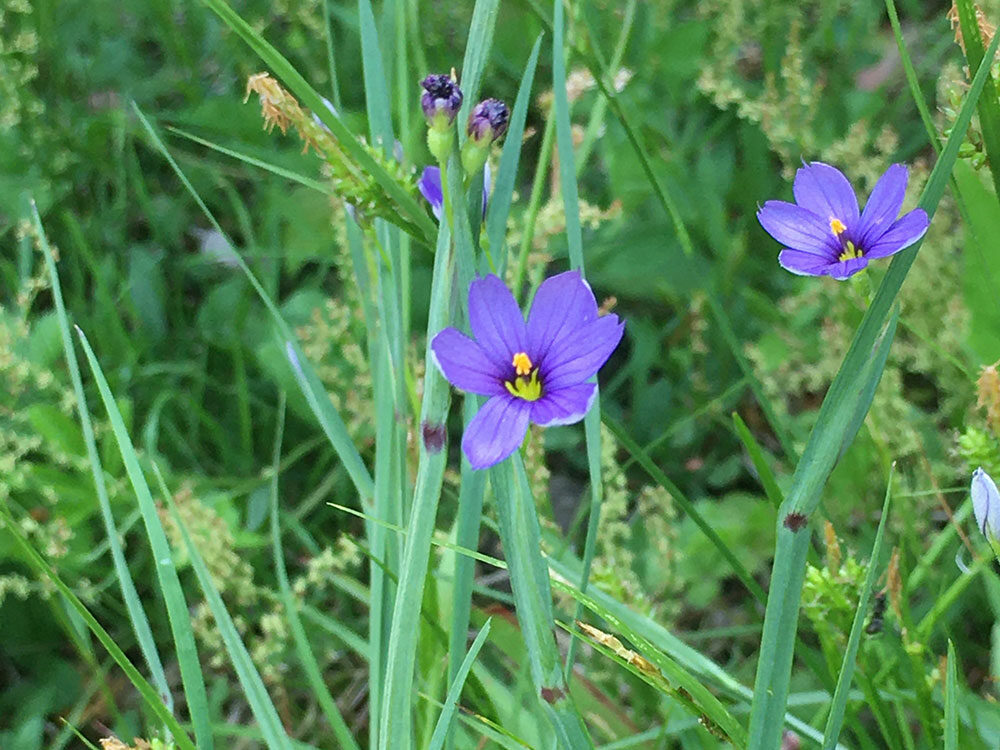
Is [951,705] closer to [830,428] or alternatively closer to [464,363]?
[830,428]

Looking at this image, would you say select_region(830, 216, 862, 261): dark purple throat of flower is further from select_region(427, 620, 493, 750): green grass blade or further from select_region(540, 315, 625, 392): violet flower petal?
select_region(427, 620, 493, 750): green grass blade

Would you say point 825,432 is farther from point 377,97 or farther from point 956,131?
point 377,97

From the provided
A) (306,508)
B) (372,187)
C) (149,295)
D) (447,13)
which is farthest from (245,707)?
(447,13)

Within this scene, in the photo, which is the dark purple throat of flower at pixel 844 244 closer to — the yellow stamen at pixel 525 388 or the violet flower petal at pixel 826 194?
the violet flower petal at pixel 826 194

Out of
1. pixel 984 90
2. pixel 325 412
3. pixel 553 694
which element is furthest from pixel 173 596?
pixel 984 90

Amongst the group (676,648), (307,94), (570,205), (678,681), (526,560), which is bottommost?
(676,648)

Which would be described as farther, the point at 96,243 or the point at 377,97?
the point at 96,243
